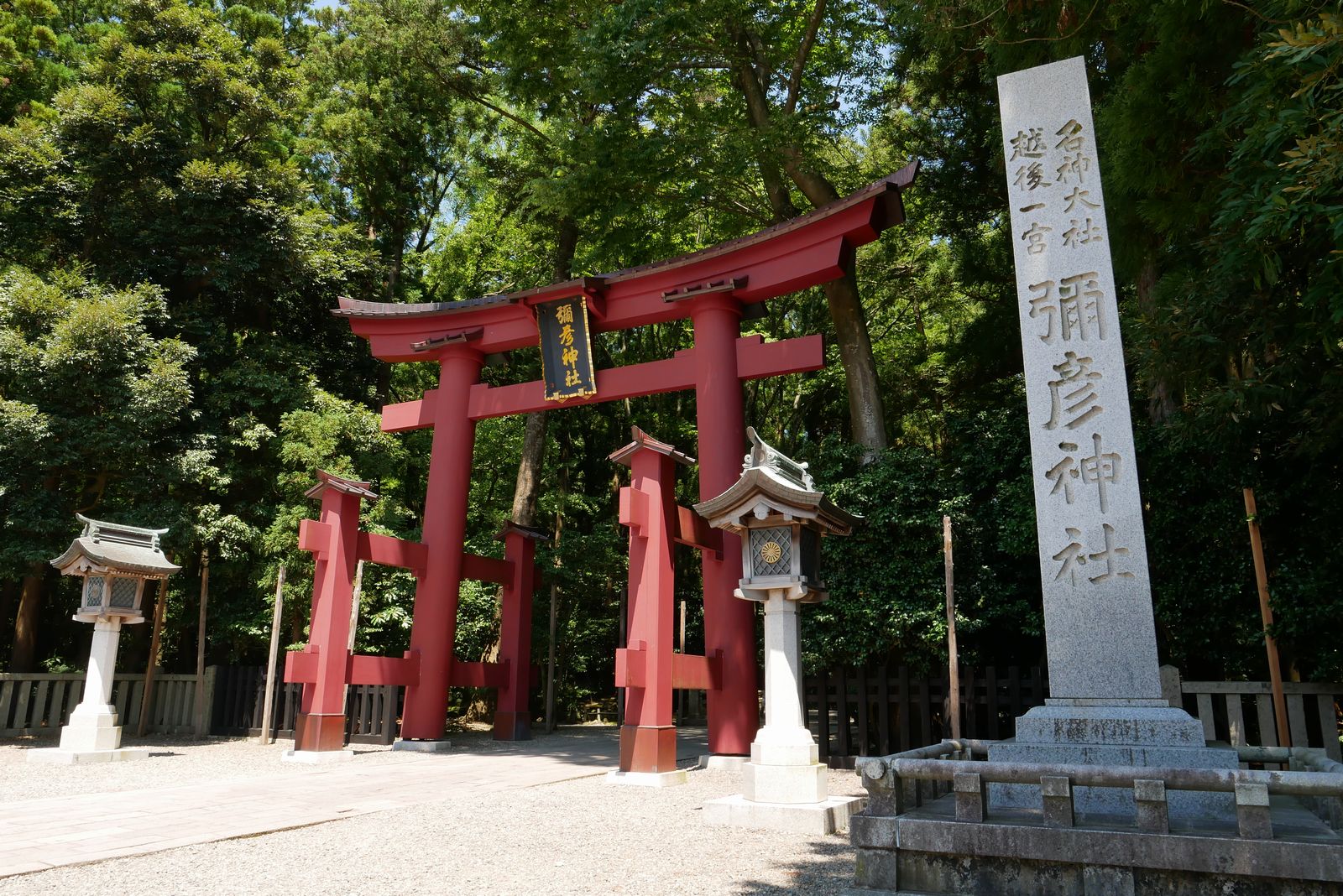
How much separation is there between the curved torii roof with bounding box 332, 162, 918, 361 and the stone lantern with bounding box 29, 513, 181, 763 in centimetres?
442

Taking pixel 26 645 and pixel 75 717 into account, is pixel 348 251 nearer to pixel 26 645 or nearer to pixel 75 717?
pixel 26 645

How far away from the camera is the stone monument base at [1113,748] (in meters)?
4.12

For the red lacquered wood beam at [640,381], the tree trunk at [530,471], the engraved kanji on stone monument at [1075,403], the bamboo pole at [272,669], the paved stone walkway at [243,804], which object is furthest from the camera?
the tree trunk at [530,471]

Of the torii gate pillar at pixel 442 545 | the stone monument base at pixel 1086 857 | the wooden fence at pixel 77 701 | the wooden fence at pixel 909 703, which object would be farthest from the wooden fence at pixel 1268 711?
the wooden fence at pixel 77 701

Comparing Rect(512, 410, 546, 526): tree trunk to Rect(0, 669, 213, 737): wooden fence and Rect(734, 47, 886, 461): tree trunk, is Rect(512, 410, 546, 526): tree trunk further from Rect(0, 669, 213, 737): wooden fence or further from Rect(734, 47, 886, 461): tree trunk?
Rect(734, 47, 886, 461): tree trunk

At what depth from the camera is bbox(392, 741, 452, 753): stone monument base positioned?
1028 cm

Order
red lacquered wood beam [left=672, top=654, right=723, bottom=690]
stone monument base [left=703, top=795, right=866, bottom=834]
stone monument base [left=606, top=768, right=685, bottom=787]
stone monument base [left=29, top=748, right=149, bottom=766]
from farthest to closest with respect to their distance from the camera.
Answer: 1. stone monument base [left=29, top=748, right=149, bottom=766]
2. red lacquered wood beam [left=672, top=654, right=723, bottom=690]
3. stone monument base [left=606, top=768, right=685, bottom=787]
4. stone monument base [left=703, top=795, right=866, bottom=834]

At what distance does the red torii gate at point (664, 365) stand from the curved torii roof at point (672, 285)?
16 mm

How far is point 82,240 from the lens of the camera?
577 inches

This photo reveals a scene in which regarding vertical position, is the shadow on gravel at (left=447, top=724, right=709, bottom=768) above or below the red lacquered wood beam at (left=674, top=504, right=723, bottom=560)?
below

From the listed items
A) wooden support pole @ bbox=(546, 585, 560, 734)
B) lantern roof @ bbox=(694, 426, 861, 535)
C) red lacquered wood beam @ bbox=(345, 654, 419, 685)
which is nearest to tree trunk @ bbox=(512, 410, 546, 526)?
wooden support pole @ bbox=(546, 585, 560, 734)

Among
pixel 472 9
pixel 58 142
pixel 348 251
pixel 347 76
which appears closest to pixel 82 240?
pixel 58 142

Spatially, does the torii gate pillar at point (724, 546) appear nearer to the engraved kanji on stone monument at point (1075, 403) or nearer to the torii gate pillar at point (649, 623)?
the torii gate pillar at point (649, 623)

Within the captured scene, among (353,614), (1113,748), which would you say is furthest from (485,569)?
(1113,748)
